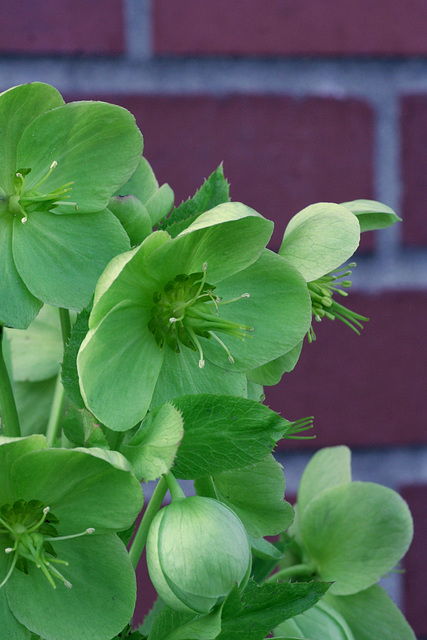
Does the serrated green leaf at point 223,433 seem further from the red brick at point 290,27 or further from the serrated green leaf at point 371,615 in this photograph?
the red brick at point 290,27

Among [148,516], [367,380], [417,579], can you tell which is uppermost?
[148,516]

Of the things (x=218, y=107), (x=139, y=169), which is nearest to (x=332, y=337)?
(x=218, y=107)

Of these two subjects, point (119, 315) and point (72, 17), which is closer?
point (119, 315)

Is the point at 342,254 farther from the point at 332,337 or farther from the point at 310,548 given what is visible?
the point at 332,337

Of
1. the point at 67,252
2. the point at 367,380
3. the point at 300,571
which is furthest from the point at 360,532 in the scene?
the point at 367,380

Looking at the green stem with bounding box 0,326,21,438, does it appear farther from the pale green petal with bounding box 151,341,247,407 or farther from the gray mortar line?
the gray mortar line

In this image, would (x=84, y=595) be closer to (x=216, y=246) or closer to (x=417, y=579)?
(x=216, y=246)
